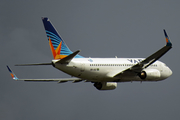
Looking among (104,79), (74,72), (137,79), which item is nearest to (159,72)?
(137,79)

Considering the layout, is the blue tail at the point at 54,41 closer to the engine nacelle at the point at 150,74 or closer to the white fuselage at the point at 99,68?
the white fuselage at the point at 99,68

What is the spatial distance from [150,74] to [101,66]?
7188 millimetres

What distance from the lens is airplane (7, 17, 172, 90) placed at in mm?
48969

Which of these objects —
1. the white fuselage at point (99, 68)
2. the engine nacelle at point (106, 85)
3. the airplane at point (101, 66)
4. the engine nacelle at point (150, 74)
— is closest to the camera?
the airplane at point (101, 66)

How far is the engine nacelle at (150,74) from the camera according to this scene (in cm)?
5272

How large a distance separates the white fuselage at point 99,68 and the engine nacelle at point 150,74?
67 cm

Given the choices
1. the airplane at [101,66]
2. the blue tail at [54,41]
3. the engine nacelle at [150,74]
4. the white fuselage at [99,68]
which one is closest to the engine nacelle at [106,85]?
the airplane at [101,66]

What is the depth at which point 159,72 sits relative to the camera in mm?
54688

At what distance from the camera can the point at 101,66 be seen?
52.2 m

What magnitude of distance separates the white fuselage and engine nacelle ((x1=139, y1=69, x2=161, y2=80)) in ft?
2.21

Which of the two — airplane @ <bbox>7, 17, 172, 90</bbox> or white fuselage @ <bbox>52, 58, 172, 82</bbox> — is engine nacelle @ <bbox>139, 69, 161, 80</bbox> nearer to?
airplane @ <bbox>7, 17, 172, 90</bbox>

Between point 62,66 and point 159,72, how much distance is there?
15.3m

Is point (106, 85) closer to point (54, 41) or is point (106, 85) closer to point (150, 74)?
point (150, 74)

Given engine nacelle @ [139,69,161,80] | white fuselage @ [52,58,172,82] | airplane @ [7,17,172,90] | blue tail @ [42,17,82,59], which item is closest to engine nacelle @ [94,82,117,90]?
airplane @ [7,17,172,90]
